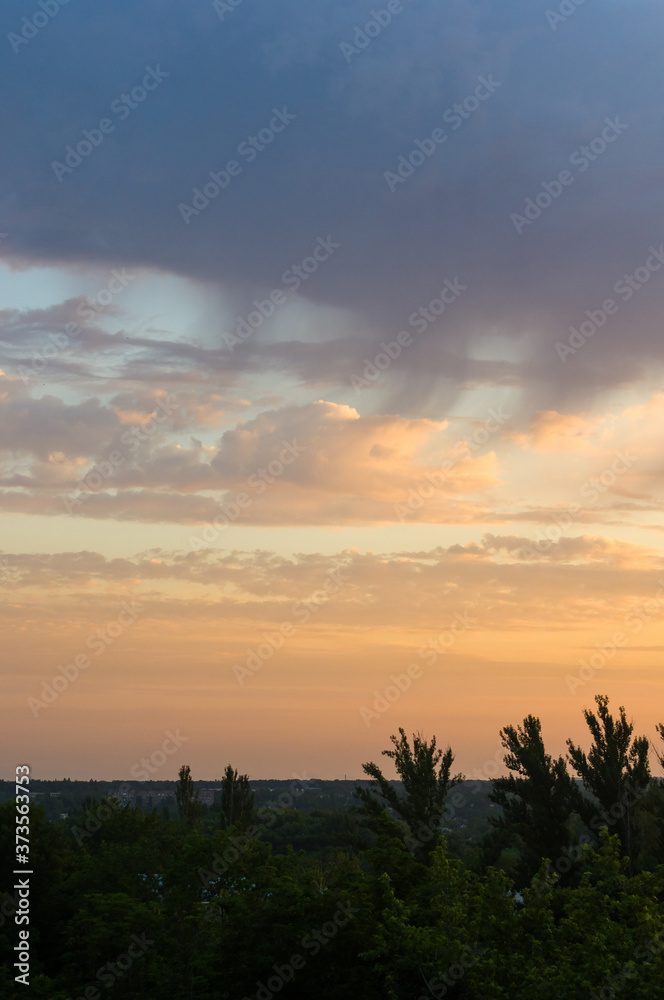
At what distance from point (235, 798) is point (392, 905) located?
38857mm

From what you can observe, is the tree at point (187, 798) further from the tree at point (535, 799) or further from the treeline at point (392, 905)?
the tree at point (535, 799)

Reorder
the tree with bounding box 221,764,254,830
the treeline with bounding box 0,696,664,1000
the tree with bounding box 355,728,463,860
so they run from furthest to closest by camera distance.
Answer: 1. the tree with bounding box 221,764,254,830
2. the tree with bounding box 355,728,463,860
3. the treeline with bounding box 0,696,664,1000

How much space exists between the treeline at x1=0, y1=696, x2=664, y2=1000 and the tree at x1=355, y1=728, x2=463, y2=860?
53mm

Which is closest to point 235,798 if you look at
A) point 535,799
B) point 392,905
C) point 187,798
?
point 187,798

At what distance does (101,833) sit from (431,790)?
2337 cm

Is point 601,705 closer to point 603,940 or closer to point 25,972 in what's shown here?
point 603,940

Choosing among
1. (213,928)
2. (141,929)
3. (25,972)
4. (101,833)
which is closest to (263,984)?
(213,928)

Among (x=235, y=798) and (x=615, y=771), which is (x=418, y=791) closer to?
(x=615, y=771)

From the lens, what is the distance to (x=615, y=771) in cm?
3572

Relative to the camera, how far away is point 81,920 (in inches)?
1161

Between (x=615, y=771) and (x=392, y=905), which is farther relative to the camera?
(x=615, y=771)

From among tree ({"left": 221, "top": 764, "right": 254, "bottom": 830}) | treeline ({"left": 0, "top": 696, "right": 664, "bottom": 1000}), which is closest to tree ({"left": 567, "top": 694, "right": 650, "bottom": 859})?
treeline ({"left": 0, "top": 696, "right": 664, "bottom": 1000})

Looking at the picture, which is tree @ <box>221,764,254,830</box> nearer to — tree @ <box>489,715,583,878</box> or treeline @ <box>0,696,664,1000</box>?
treeline @ <box>0,696,664,1000</box>

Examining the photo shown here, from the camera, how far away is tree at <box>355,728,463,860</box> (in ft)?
102
